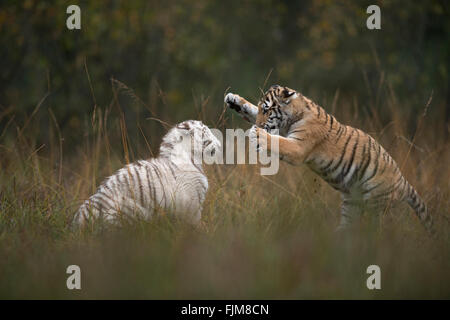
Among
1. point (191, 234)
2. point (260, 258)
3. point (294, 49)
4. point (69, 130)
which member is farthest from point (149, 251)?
point (294, 49)

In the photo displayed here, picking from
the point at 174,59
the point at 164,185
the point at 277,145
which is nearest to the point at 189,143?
the point at 164,185

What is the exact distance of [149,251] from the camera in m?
3.07

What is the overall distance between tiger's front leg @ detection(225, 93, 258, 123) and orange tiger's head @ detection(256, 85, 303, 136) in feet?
0.65

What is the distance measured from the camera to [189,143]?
423cm

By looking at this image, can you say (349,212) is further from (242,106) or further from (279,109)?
(242,106)

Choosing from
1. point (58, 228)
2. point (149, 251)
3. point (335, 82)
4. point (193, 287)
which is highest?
point (335, 82)

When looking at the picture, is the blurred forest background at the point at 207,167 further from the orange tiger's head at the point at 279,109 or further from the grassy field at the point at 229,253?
the orange tiger's head at the point at 279,109

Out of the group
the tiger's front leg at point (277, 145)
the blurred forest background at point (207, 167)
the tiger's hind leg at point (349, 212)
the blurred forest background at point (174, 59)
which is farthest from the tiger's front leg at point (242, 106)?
the blurred forest background at point (174, 59)

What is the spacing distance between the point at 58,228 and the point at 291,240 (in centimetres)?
175

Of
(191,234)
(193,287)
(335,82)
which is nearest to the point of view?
(193,287)

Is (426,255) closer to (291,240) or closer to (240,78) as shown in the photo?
(291,240)

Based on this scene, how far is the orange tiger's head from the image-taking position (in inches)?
161

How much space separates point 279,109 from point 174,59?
5860 millimetres

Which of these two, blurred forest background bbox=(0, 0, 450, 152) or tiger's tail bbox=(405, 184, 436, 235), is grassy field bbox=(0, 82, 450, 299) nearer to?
tiger's tail bbox=(405, 184, 436, 235)
